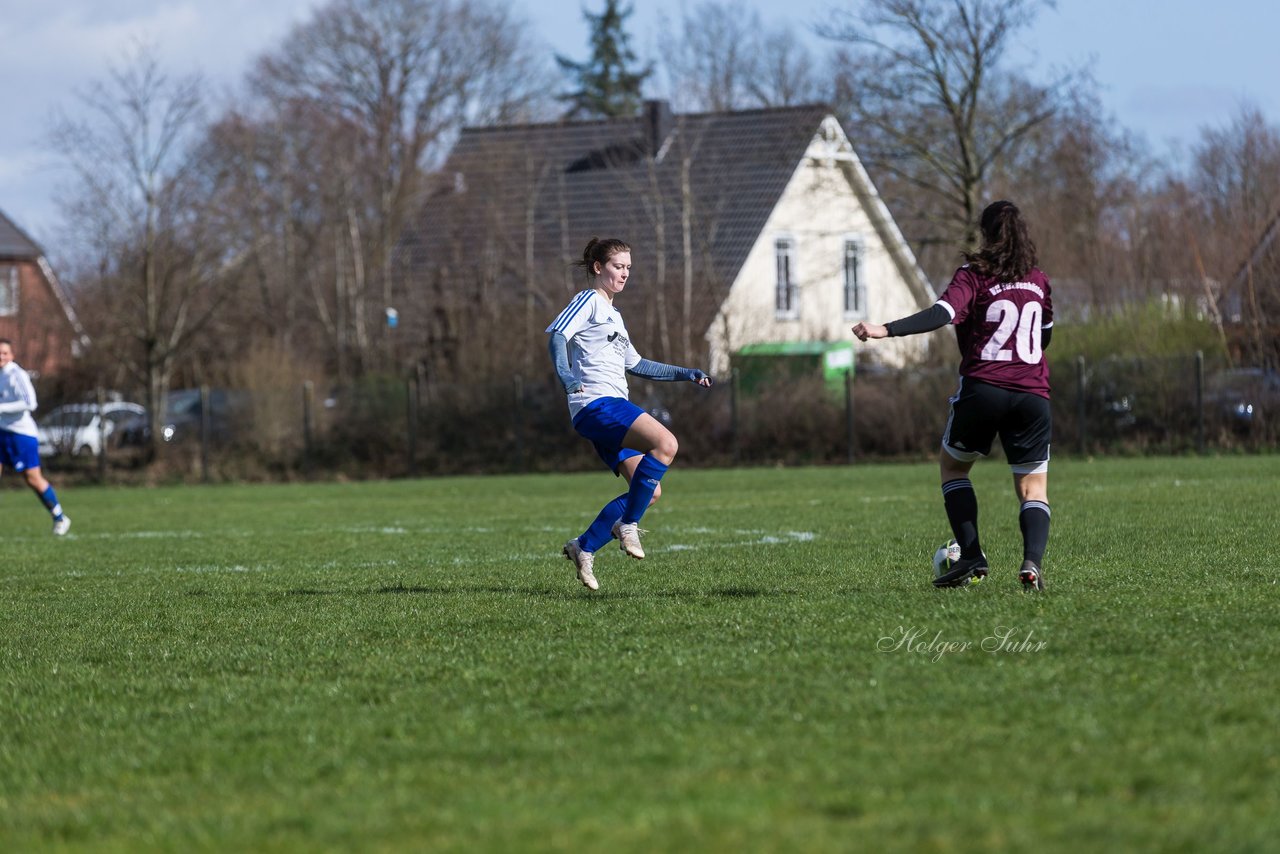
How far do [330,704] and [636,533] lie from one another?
11.1ft

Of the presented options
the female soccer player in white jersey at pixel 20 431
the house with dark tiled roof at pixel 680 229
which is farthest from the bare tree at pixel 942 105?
the female soccer player in white jersey at pixel 20 431

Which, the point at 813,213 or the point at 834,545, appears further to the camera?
the point at 813,213

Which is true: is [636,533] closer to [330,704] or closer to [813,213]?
[330,704]

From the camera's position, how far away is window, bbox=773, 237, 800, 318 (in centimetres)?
4328

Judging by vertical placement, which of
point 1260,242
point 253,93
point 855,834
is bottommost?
point 855,834

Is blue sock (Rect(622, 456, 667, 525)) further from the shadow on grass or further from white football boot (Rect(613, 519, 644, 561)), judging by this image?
the shadow on grass

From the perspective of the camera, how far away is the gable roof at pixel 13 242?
53.7 m

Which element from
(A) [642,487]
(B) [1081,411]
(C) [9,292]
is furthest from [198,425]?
(A) [642,487]

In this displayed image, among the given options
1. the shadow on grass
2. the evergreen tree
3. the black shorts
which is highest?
the evergreen tree

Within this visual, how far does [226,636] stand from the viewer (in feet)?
24.1

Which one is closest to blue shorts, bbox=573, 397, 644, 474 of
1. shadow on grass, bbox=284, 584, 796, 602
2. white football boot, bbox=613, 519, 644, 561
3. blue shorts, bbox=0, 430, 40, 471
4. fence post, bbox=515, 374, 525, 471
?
white football boot, bbox=613, 519, 644, 561

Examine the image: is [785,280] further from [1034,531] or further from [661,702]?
[661,702]

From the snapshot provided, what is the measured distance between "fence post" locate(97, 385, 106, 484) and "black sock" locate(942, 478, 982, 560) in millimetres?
25465

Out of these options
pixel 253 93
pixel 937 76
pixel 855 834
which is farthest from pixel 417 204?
pixel 855 834
